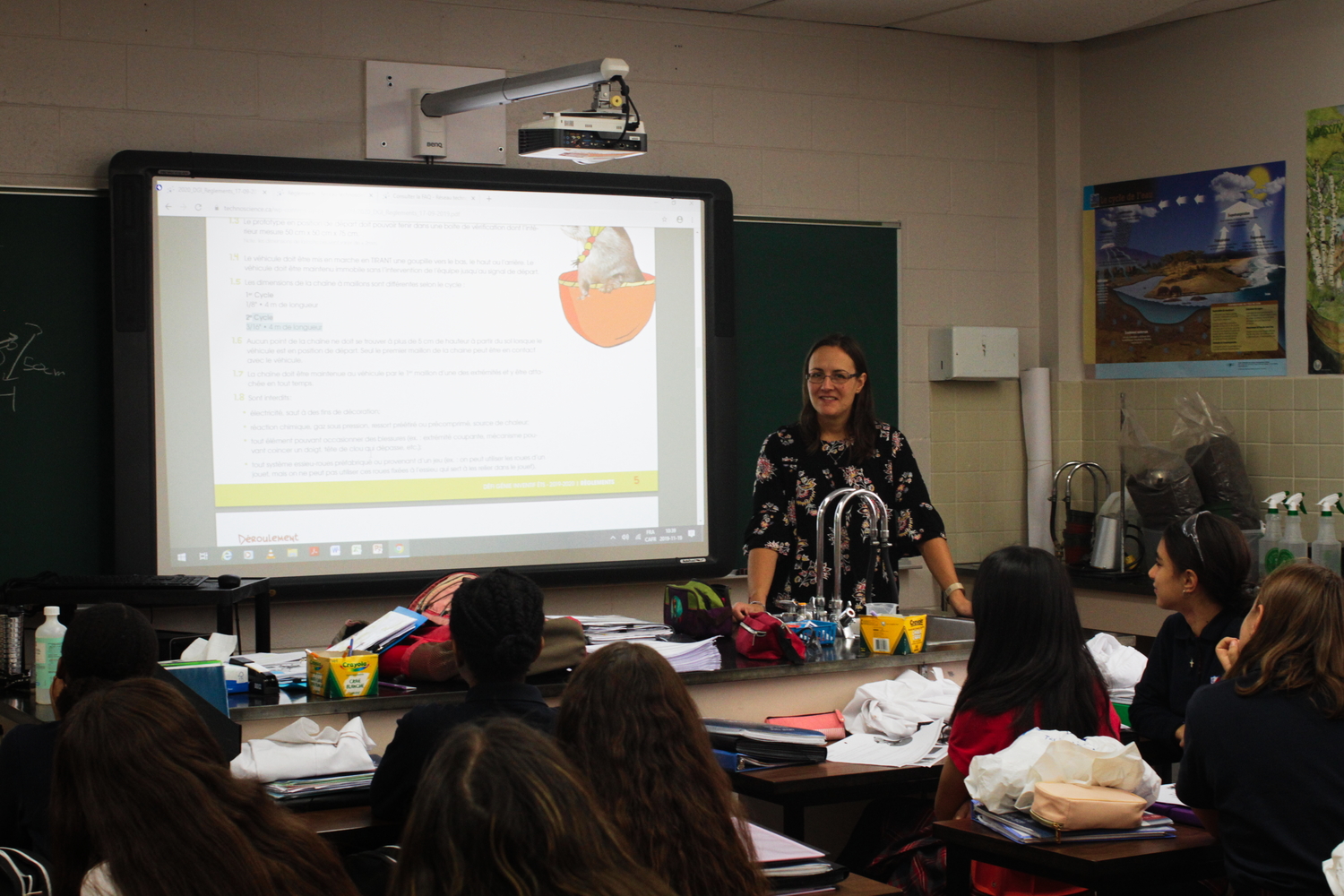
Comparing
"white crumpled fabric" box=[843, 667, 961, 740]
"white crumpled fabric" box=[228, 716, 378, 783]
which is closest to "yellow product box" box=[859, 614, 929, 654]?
"white crumpled fabric" box=[843, 667, 961, 740]

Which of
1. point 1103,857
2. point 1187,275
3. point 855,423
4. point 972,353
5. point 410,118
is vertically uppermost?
point 410,118

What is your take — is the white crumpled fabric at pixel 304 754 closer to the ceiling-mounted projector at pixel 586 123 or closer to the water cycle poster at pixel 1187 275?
the ceiling-mounted projector at pixel 586 123

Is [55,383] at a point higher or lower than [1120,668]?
higher

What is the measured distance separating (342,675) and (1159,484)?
318 cm

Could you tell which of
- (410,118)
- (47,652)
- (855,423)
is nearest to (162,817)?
(47,652)

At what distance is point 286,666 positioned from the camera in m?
2.93

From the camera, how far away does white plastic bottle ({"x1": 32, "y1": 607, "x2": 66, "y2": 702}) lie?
2643 mm

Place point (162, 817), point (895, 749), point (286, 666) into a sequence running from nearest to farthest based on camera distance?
1. point (162, 817)
2. point (895, 749)
3. point (286, 666)

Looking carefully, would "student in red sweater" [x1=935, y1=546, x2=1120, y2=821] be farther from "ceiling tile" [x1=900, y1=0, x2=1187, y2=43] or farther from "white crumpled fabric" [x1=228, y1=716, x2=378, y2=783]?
"ceiling tile" [x1=900, y1=0, x2=1187, y2=43]

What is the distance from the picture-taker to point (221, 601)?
3512 mm

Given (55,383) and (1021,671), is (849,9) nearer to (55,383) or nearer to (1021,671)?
(55,383)

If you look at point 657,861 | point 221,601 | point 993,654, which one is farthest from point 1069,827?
point 221,601

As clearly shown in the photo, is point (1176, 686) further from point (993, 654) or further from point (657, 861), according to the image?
point (657, 861)

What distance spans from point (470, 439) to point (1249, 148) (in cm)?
291
